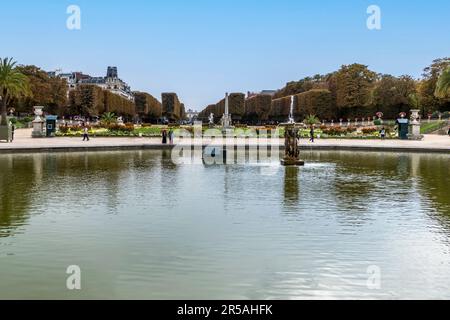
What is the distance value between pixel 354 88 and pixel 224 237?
274 feet

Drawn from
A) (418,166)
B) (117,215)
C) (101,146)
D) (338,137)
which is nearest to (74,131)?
(101,146)

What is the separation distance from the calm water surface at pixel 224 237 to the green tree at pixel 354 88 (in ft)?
240

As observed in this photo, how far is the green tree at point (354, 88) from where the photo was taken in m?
89.3

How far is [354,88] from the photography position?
89.4m

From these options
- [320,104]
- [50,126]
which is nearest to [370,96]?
[320,104]

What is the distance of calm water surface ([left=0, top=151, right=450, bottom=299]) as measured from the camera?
7.19 metres

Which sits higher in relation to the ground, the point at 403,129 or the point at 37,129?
the point at 37,129

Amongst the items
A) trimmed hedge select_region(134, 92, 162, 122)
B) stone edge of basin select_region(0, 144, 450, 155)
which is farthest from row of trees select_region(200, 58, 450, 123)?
stone edge of basin select_region(0, 144, 450, 155)

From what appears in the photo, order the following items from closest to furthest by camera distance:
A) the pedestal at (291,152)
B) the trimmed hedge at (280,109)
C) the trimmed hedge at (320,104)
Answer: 1. the pedestal at (291,152)
2. the trimmed hedge at (320,104)
3. the trimmed hedge at (280,109)

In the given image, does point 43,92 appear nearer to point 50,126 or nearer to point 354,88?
point 50,126

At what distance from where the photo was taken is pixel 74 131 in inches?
2053

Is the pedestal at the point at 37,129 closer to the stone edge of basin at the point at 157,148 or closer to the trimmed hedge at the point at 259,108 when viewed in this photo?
the stone edge of basin at the point at 157,148

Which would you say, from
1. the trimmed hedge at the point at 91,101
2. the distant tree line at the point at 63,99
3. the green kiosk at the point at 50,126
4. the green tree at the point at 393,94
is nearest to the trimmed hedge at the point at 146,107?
the distant tree line at the point at 63,99

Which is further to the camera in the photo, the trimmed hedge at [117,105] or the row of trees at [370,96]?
the trimmed hedge at [117,105]
